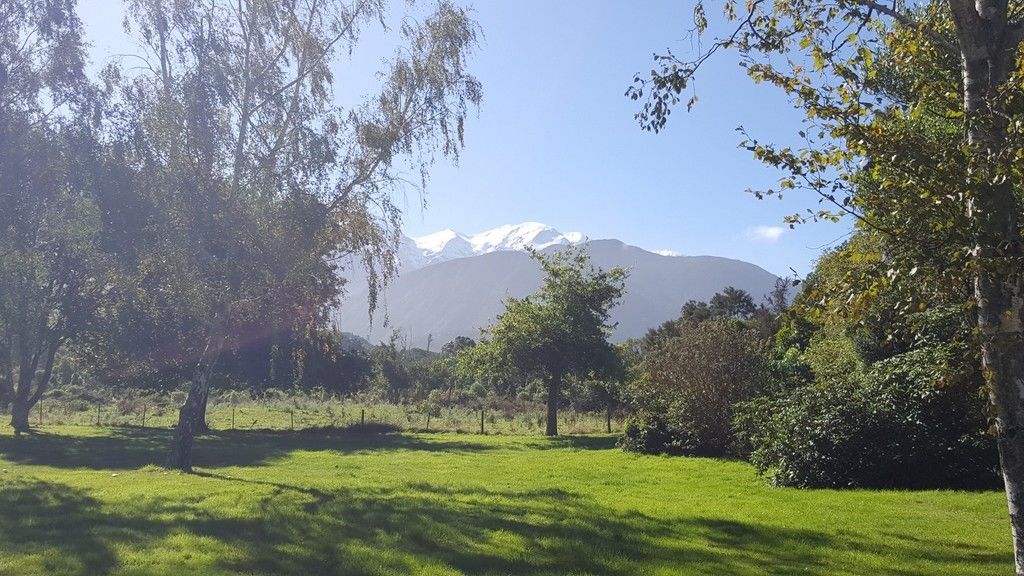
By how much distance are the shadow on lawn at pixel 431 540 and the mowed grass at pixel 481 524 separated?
4 cm

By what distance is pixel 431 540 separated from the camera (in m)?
9.34

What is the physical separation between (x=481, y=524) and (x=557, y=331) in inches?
999

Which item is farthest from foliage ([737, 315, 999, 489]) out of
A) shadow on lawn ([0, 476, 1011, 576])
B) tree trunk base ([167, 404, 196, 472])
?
tree trunk base ([167, 404, 196, 472])

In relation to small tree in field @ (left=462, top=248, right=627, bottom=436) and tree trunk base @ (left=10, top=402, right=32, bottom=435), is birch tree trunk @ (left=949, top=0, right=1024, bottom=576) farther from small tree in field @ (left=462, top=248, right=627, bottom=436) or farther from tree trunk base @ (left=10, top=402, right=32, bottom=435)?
tree trunk base @ (left=10, top=402, right=32, bottom=435)

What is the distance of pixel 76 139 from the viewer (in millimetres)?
19953

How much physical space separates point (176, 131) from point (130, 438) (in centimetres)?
1757

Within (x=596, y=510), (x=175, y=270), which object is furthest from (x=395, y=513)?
(x=175, y=270)

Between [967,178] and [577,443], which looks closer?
[967,178]

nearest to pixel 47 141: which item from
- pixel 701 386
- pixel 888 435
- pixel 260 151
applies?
pixel 260 151

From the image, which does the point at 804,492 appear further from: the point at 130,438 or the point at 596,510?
the point at 130,438

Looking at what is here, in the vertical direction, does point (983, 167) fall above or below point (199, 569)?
above

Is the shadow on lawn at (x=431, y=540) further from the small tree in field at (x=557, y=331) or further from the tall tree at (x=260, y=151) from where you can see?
the small tree in field at (x=557, y=331)

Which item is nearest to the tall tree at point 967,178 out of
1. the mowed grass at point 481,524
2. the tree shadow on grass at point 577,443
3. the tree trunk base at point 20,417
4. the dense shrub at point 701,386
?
the mowed grass at point 481,524

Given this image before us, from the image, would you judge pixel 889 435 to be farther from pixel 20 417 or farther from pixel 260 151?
pixel 20 417
